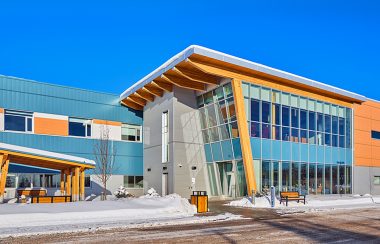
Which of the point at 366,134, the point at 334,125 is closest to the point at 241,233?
the point at 334,125

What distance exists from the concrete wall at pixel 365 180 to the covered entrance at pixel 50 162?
25001 mm

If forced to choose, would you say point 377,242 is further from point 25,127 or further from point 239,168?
point 25,127

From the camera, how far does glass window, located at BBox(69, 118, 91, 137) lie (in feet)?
113

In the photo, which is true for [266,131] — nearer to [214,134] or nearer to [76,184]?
[214,134]

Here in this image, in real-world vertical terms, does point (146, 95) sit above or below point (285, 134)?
above

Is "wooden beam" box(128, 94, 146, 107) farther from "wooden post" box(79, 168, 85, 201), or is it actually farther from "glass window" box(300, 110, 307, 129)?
"glass window" box(300, 110, 307, 129)

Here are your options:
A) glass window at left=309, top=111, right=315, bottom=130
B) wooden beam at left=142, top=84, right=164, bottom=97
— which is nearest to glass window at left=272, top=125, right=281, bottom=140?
glass window at left=309, top=111, right=315, bottom=130

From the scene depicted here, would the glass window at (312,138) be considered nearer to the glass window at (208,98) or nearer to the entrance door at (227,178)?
the entrance door at (227,178)

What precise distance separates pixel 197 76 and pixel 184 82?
6.25 feet

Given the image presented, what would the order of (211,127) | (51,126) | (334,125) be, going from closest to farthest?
(211,127), (51,126), (334,125)

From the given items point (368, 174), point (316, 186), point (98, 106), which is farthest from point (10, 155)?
point (368, 174)

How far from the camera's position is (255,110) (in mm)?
29141

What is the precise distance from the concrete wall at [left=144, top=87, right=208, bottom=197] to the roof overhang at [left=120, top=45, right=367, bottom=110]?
1.37 meters

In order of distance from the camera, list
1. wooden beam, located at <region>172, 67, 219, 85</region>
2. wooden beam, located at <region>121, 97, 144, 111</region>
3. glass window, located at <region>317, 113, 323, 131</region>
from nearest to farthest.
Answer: wooden beam, located at <region>172, 67, 219, 85</region> → glass window, located at <region>317, 113, 323, 131</region> → wooden beam, located at <region>121, 97, 144, 111</region>
